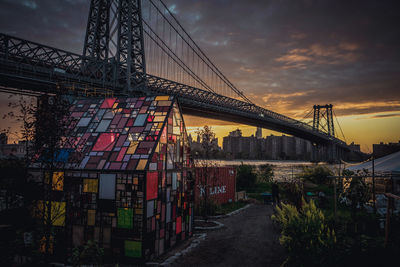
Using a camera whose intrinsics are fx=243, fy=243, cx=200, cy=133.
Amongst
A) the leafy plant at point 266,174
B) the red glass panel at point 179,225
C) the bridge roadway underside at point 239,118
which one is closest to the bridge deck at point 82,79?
the bridge roadway underside at point 239,118

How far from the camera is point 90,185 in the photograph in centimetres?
786

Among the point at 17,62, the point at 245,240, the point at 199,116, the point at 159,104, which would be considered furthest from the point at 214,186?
the point at 199,116

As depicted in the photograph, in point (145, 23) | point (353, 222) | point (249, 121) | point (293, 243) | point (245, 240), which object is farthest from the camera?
point (249, 121)

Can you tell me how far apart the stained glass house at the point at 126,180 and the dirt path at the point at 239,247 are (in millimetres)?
1152

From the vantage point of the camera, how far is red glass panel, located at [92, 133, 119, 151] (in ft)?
28.0

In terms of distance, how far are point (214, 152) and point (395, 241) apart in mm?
12699

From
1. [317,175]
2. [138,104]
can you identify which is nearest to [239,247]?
[138,104]

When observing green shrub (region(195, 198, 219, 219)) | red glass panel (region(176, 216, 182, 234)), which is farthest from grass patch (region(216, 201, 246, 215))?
red glass panel (region(176, 216, 182, 234))

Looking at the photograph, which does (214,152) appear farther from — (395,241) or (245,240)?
(395,241)

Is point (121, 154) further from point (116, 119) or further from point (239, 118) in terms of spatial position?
point (239, 118)

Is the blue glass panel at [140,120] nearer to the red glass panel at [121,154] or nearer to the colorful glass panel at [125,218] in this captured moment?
the red glass panel at [121,154]

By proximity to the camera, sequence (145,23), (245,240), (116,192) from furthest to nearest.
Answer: (145,23), (245,240), (116,192)

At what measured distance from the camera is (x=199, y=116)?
48.6 m

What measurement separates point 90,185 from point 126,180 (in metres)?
1.34
